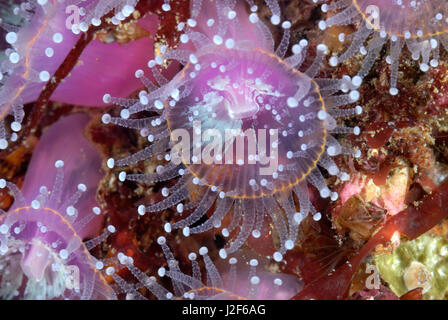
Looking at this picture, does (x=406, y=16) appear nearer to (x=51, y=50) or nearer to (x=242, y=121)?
(x=242, y=121)

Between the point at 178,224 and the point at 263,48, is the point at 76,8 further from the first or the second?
the point at 178,224

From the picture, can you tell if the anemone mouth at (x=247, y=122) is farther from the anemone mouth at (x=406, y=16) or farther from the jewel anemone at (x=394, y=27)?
the anemone mouth at (x=406, y=16)

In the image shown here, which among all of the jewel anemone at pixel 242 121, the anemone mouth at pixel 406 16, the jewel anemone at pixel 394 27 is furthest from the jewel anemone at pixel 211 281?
the anemone mouth at pixel 406 16

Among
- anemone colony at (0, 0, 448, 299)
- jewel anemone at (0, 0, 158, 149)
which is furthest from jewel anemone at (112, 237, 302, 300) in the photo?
jewel anemone at (0, 0, 158, 149)

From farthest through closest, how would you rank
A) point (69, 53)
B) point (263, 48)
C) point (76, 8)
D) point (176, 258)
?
point (176, 258), point (69, 53), point (76, 8), point (263, 48)

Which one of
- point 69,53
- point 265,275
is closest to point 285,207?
point 265,275
